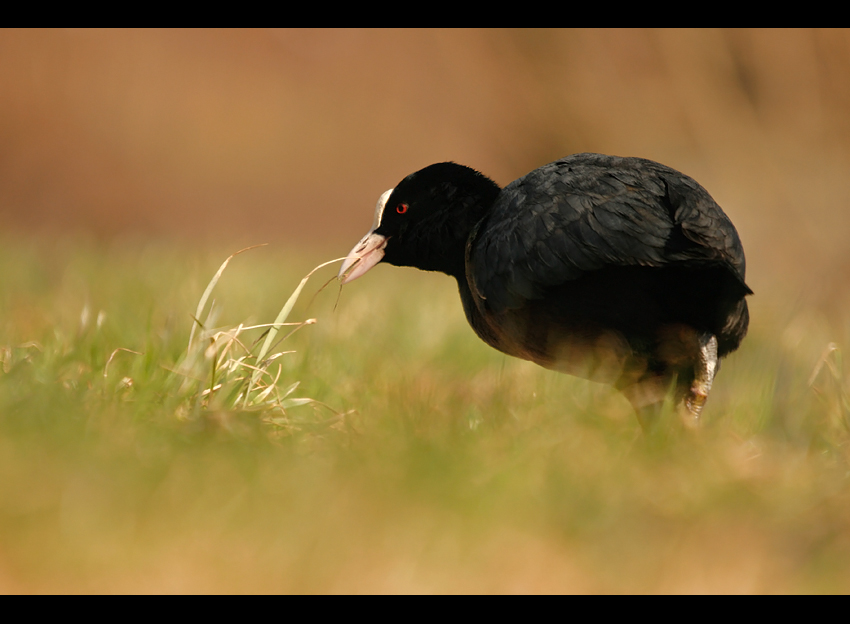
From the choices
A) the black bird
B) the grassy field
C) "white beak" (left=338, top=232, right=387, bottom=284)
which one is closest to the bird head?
"white beak" (left=338, top=232, right=387, bottom=284)

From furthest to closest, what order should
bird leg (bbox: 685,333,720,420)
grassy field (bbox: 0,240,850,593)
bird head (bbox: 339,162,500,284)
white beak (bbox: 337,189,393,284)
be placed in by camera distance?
white beak (bbox: 337,189,393,284)
bird head (bbox: 339,162,500,284)
bird leg (bbox: 685,333,720,420)
grassy field (bbox: 0,240,850,593)

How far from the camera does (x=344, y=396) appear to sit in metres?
2.91

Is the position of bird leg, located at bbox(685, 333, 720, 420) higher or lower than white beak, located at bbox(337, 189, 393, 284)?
lower

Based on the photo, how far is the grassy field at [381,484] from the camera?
5.58 feet

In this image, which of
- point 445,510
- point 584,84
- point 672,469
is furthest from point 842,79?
point 445,510

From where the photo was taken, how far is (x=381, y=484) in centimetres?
196

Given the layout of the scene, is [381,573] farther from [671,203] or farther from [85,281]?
[85,281]

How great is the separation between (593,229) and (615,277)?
A: 0.19 metres

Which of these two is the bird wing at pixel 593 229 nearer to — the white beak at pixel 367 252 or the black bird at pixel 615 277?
the black bird at pixel 615 277

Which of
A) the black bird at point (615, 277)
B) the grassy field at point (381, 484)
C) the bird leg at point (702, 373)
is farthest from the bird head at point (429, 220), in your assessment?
the bird leg at point (702, 373)

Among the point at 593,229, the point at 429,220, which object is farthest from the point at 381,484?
the point at 429,220

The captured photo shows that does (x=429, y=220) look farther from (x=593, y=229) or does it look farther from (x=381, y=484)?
(x=381, y=484)

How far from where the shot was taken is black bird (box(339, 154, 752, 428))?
254 cm

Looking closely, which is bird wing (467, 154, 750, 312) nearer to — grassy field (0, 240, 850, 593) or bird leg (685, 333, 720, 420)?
bird leg (685, 333, 720, 420)
